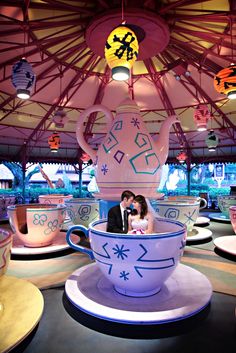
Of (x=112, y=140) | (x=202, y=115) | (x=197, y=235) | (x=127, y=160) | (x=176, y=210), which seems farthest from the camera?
(x=202, y=115)

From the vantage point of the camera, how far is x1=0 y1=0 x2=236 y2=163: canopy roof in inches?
121

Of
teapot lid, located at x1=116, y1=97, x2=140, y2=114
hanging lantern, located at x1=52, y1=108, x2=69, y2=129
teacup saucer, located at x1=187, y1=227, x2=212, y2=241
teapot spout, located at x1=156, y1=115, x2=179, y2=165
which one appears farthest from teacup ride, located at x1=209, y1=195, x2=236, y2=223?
hanging lantern, located at x1=52, y1=108, x2=69, y2=129

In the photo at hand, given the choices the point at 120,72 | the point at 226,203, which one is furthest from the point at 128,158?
the point at 226,203

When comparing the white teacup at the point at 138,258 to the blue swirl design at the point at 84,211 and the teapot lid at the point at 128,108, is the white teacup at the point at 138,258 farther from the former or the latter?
the blue swirl design at the point at 84,211

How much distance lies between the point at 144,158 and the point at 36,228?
1300mm

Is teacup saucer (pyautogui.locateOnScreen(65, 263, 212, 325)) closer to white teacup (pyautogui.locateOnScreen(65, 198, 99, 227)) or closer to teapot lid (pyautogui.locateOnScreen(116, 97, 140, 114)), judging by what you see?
teapot lid (pyautogui.locateOnScreen(116, 97, 140, 114))

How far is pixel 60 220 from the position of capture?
9.29 ft

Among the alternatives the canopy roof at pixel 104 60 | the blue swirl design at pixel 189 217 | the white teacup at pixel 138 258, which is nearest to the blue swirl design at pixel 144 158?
the white teacup at pixel 138 258

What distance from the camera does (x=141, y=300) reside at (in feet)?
4.51

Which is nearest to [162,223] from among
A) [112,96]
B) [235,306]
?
[235,306]

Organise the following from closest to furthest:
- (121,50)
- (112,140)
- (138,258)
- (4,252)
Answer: (4,252) → (138,258) → (112,140) → (121,50)

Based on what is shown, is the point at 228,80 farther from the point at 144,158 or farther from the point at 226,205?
the point at 226,205

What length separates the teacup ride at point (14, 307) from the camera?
987 millimetres

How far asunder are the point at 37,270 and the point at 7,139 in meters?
11.1
